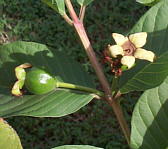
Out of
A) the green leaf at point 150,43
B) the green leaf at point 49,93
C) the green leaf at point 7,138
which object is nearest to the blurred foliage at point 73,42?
the green leaf at point 49,93

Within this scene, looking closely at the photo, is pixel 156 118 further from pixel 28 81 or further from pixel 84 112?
pixel 84 112

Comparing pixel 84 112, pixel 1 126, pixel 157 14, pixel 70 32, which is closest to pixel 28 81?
pixel 1 126

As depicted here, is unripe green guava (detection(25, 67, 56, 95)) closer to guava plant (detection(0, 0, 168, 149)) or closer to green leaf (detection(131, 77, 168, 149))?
guava plant (detection(0, 0, 168, 149))

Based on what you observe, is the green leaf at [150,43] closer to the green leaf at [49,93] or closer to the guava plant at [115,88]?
the guava plant at [115,88]

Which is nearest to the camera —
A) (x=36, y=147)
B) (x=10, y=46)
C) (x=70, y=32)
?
(x=10, y=46)

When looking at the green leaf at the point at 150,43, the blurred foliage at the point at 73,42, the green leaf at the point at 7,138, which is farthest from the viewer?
the blurred foliage at the point at 73,42
